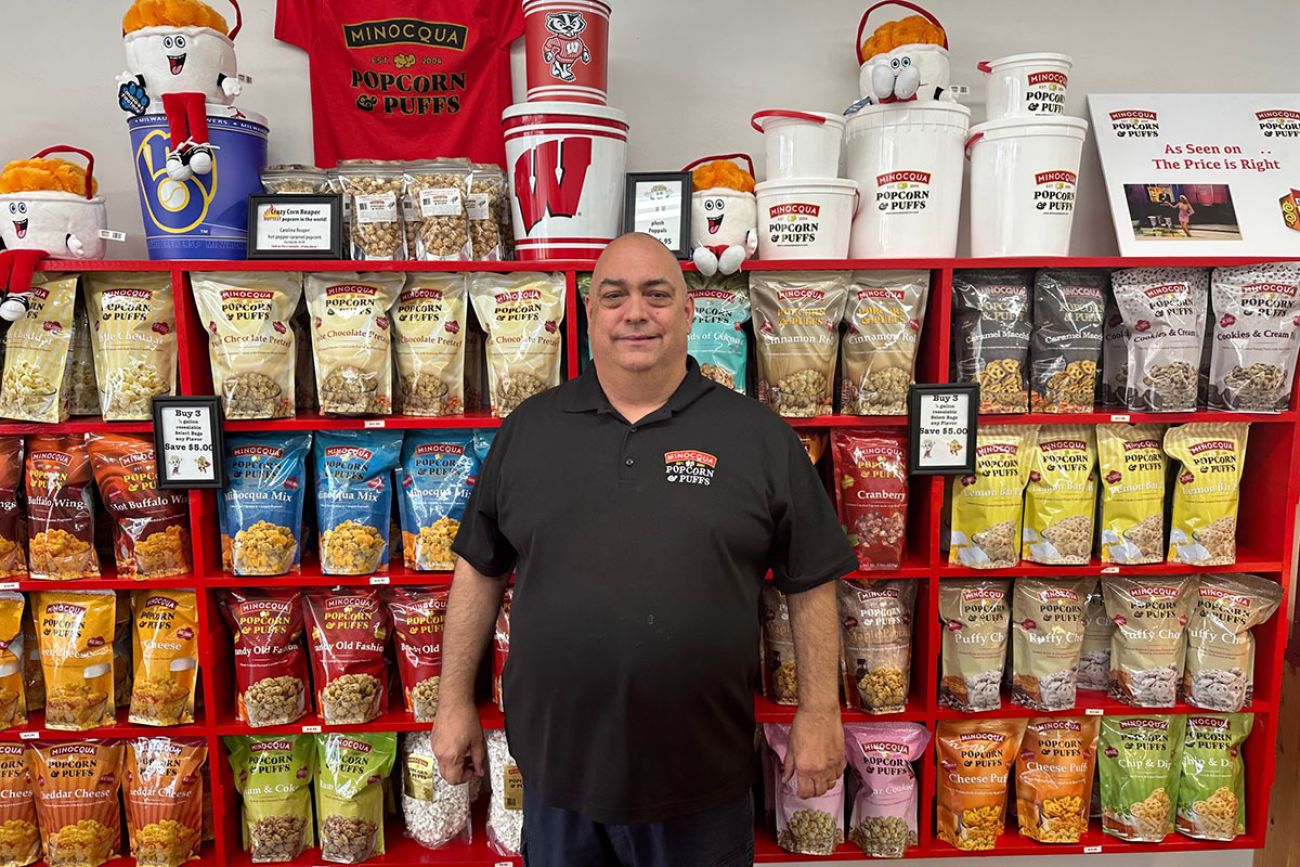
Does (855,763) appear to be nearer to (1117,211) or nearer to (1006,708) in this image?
(1006,708)

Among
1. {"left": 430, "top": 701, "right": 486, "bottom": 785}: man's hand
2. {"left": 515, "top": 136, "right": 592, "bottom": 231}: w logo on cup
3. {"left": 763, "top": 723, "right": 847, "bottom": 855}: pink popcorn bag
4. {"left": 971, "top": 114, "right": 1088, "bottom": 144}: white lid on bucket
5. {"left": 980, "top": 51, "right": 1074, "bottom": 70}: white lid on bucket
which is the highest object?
{"left": 980, "top": 51, "right": 1074, "bottom": 70}: white lid on bucket

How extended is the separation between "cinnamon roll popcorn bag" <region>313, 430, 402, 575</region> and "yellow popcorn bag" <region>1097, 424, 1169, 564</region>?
2.05 meters

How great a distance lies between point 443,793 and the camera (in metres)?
2.54

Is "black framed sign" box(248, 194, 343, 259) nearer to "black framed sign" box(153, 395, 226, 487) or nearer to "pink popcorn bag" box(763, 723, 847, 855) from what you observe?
"black framed sign" box(153, 395, 226, 487)

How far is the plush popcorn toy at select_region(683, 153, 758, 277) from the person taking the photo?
232 cm

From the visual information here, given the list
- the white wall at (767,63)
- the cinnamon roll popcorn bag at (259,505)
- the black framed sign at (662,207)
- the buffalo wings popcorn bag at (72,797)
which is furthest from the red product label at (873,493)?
the buffalo wings popcorn bag at (72,797)

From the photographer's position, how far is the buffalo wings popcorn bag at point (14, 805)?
247 centimetres

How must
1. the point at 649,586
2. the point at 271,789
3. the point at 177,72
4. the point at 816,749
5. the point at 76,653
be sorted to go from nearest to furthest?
the point at 649,586, the point at 816,749, the point at 177,72, the point at 76,653, the point at 271,789

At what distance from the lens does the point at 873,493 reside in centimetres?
243

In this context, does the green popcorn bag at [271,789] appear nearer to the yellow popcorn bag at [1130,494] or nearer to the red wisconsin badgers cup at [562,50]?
the red wisconsin badgers cup at [562,50]

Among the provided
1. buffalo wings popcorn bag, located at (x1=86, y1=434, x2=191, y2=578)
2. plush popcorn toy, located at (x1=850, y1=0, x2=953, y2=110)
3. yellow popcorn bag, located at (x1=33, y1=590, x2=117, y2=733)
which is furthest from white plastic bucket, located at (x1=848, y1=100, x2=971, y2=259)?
yellow popcorn bag, located at (x1=33, y1=590, x2=117, y2=733)

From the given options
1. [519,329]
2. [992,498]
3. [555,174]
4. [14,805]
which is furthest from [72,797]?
[992,498]

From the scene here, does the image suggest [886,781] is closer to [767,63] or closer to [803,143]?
[803,143]

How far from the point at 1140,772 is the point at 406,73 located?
3083 millimetres
